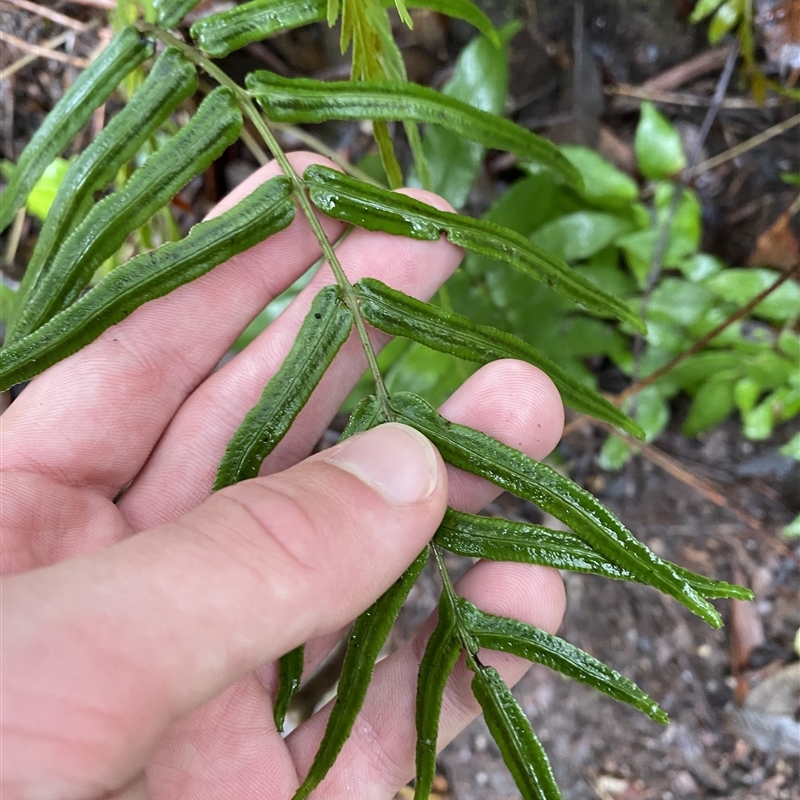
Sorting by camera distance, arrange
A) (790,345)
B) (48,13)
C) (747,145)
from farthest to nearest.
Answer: (747,145) → (48,13) → (790,345)

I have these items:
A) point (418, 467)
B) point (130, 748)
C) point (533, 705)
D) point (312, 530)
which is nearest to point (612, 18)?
point (418, 467)

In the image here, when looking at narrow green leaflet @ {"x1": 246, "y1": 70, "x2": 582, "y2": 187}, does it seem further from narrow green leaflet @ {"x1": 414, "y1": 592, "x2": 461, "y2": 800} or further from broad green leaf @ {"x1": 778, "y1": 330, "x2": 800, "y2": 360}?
broad green leaf @ {"x1": 778, "y1": 330, "x2": 800, "y2": 360}

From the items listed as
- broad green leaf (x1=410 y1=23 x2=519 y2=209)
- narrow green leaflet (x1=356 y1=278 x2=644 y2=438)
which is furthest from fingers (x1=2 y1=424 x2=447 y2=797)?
broad green leaf (x1=410 y1=23 x2=519 y2=209)

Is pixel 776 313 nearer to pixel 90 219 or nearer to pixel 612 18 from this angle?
pixel 612 18

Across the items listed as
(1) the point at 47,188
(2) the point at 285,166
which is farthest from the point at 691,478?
(1) the point at 47,188

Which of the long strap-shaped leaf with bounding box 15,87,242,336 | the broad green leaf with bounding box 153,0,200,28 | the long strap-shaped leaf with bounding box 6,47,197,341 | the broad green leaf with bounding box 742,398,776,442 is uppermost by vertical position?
the broad green leaf with bounding box 153,0,200,28

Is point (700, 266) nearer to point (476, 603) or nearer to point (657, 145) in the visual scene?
point (657, 145)
